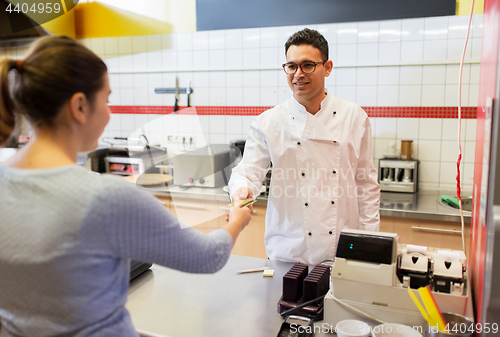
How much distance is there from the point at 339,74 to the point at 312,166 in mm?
1350

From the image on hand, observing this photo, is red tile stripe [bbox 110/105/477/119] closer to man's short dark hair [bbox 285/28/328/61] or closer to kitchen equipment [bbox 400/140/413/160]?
kitchen equipment [bbox 400/140/413/160]

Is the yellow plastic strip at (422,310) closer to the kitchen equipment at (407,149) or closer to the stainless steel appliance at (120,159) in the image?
the kitchen equipment at (407,149)

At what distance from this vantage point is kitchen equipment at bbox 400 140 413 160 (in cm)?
272

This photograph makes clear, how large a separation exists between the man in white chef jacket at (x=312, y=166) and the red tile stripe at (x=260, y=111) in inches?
41.6

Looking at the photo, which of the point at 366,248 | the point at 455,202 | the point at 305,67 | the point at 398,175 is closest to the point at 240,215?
the point at 366,248

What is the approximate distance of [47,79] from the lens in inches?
26.7

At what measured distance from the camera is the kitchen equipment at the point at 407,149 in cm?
272

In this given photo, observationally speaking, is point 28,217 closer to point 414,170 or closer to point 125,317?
point 125,317

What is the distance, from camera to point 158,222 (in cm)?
72

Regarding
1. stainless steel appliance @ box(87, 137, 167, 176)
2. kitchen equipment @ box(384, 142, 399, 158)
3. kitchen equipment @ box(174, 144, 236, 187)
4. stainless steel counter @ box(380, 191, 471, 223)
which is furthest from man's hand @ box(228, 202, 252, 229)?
stainless steel appliance @ box(87, 137, 167, 176)

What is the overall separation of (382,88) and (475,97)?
23.6 inches

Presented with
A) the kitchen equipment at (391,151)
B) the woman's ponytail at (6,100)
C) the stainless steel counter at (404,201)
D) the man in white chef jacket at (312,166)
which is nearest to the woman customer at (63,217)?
the woman's ponytail at (6,100)

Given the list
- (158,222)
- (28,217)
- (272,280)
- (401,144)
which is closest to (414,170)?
(401,144)

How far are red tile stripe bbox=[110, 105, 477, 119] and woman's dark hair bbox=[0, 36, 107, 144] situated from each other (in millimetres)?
2446
